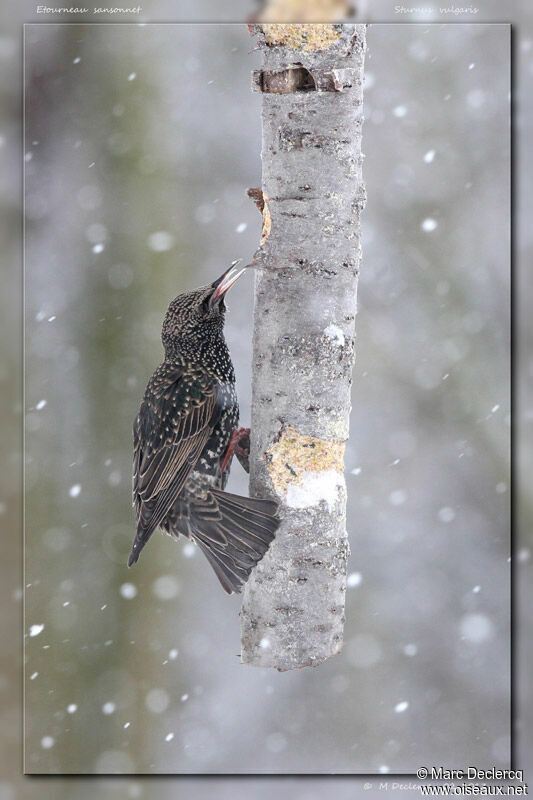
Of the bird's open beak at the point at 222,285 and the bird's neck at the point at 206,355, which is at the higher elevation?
the bird's open beak at the point at 222,285

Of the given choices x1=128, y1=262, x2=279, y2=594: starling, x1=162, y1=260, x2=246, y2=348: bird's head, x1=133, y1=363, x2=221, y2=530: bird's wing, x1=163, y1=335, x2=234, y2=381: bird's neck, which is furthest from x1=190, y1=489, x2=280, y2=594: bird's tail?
x1=162, y1=260, x2=246, y2=348: bird's head

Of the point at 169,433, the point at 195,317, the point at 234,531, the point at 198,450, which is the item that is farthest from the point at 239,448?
the point at 195,317

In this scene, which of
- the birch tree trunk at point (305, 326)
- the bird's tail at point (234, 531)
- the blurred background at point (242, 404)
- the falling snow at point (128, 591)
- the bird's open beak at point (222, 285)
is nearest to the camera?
the birch tree trunk at point (305, 326)

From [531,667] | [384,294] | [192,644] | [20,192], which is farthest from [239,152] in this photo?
[531,667]

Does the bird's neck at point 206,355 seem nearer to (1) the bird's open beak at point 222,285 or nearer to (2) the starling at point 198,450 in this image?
(2) the starling at point 198,450

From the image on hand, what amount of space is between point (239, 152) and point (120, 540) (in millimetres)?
2002

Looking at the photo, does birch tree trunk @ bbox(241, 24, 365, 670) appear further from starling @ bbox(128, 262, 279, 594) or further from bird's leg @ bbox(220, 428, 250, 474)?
bird's leg @ bbox(220, 428, 250, 474)

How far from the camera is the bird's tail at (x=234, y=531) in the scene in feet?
7.58

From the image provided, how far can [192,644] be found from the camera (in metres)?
3.67

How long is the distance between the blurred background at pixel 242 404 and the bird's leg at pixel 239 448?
42 cm

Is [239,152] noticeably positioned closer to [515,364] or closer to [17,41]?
[17,41]

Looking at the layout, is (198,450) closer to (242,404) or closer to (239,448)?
(239,448)

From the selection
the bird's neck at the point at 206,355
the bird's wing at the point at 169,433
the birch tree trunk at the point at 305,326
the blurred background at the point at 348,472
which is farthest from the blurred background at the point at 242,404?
the birch tree trunk at the point at 305,326

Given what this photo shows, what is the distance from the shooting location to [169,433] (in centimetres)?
254
